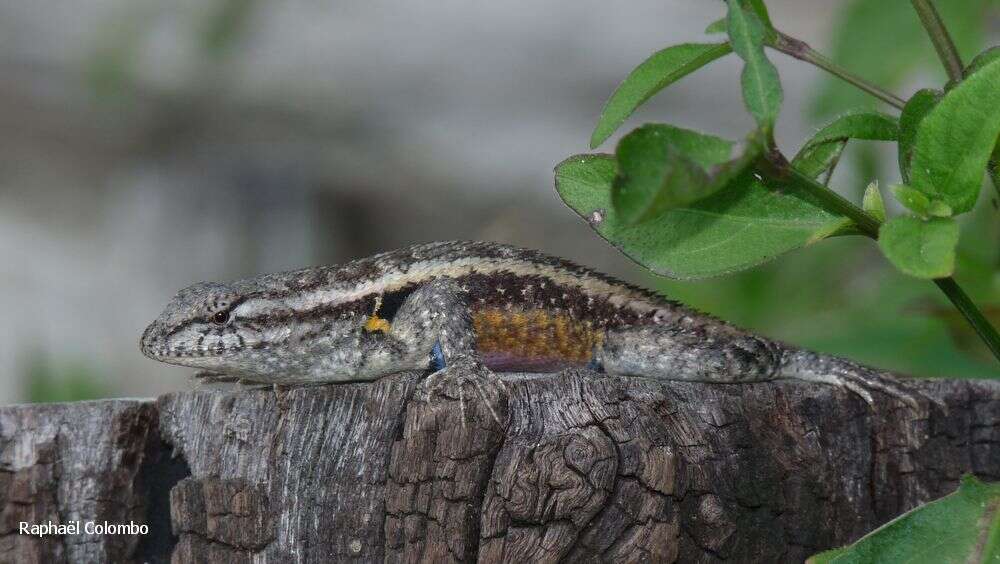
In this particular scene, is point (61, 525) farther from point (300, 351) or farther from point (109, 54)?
point (109, 54)

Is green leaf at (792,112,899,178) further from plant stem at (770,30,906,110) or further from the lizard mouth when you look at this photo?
the lizard mouth

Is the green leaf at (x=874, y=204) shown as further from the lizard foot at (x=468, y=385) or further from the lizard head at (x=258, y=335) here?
the lizard head at (x=258, y=335)

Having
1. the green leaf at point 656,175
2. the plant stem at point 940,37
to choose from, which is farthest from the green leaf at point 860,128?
the green leaf at point 656,175

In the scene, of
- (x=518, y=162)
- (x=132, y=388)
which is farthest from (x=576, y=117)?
(x=132, y=388)

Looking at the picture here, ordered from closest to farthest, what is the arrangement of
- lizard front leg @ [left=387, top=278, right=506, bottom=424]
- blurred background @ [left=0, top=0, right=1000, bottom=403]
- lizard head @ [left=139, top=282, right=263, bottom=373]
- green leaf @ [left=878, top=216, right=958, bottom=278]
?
green leaf @ [left=878, top=216, right=958, bottom=278], lizard front leg @ [left=387, top=278, right=506, bottom=424], lizard head @ [left=139, top=282, right=263, bottom=373], blurred background @ [left=0, top=0, right=1000, bottom=403]

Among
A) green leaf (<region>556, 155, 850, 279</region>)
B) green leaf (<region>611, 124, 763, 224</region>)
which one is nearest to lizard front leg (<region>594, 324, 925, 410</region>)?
green leaf (<region>556, 155, 850, 279</region>)

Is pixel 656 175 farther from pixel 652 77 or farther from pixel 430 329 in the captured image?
pixel 430 329

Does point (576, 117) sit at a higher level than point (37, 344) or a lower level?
higher
